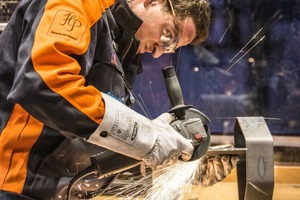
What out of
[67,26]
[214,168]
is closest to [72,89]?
[67,26]

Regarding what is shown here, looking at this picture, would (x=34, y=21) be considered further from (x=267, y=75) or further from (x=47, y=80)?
(x=267, y=75)

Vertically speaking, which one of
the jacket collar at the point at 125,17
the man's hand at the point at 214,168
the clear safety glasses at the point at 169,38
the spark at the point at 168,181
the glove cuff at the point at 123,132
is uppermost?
the jacket collar at the point at 125,17

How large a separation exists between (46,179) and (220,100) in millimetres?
2216

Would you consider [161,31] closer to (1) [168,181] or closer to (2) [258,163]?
(2) [258,163]

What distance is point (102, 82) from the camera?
168 centimetres

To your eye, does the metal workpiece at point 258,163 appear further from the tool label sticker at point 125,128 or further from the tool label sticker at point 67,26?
the tool label sticker at point 67,26

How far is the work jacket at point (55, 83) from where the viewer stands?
1.35 metres

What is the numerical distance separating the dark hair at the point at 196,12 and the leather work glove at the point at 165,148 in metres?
0.45

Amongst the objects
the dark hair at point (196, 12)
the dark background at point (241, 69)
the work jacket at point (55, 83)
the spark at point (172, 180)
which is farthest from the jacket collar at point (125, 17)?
the dark background at point (241, 69)

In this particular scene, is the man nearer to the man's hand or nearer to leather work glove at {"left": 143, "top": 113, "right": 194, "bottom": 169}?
leather work glove at {"left": 143, "top": 113, "right": 194, "bottom": 169}

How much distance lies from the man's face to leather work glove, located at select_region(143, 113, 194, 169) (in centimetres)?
37

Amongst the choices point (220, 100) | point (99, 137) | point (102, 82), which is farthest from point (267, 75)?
point (99, 137)

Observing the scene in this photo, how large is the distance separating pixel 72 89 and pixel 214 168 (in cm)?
106

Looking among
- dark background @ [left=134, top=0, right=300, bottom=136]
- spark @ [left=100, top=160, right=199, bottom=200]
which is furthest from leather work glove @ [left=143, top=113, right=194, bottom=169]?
dark background @ [left=134, top=0, right=300, bottom=136]
